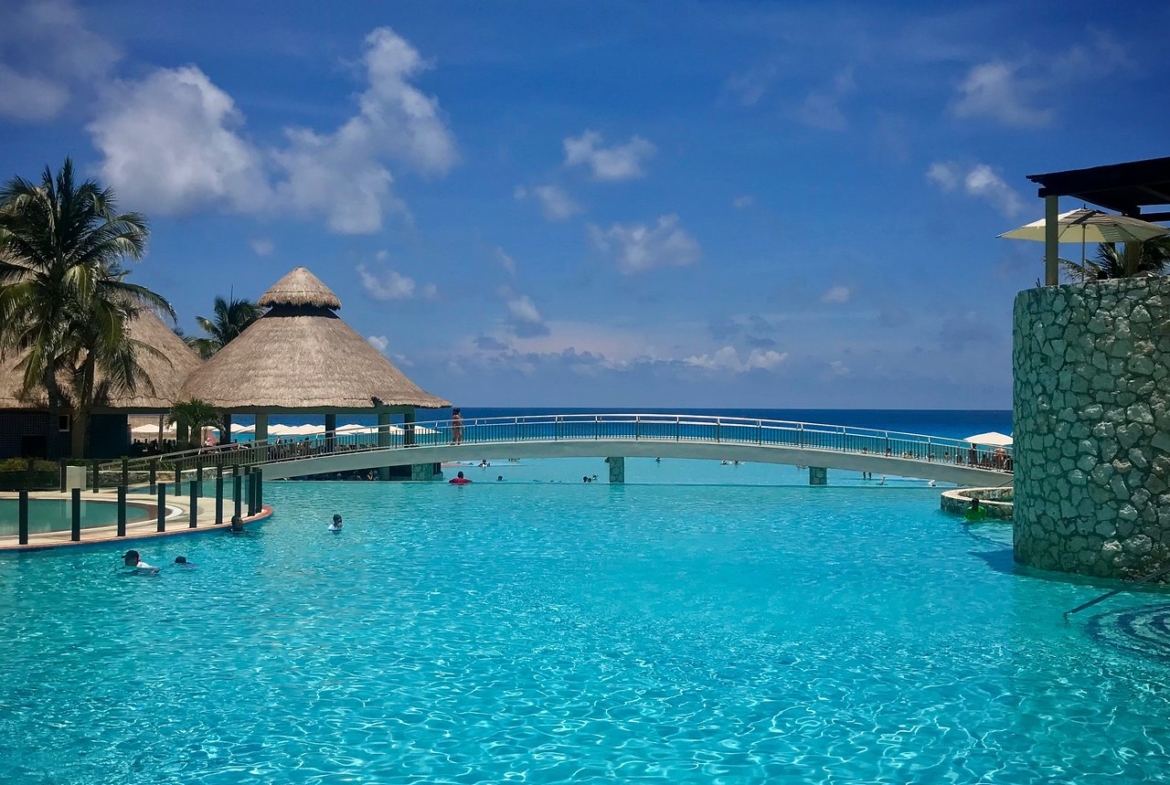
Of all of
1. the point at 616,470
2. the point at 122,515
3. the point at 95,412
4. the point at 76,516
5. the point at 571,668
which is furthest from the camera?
the point at 616,470

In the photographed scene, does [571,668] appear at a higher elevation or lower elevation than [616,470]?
lower

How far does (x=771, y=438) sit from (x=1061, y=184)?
16286mm

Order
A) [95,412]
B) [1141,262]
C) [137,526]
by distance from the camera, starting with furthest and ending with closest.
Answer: [95,412]
[1141,262]
[137,526]

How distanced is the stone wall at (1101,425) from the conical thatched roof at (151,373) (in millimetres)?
25777

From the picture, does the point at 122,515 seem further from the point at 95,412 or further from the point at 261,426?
the point at 261,426

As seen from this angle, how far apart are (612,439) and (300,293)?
1376cm

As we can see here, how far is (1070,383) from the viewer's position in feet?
43.7

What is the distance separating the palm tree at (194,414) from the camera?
1196 inches

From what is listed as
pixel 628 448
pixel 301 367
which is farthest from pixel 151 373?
pixel 628 448

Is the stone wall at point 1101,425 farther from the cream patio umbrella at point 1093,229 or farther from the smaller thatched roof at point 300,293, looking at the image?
the smaller thatched roof at point 300,293

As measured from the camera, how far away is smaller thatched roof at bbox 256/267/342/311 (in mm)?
36469

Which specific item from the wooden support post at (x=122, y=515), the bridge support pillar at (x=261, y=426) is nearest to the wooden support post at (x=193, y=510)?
the wooden support post at (x=122, y=515)

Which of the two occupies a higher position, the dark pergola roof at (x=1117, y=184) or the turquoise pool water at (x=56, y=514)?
the dark pergola roof at (x=1117, y=184)

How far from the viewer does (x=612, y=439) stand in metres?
30.2
